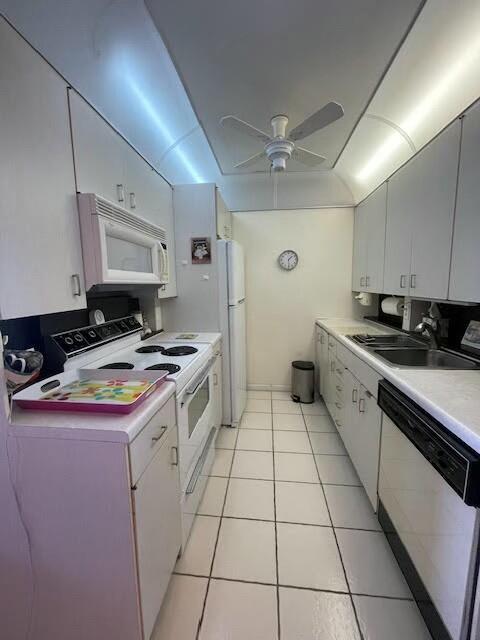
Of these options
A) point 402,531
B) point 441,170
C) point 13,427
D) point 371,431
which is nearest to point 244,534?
point 402,531

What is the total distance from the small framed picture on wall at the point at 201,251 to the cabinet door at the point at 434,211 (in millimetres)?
1589

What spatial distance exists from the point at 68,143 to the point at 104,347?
1.07 metres

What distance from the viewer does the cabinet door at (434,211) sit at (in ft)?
5.02

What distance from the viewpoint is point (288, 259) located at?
338 centimetres

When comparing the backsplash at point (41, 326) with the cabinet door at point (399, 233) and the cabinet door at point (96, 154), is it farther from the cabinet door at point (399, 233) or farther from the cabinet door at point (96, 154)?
the cabinet door at point (399, 233)

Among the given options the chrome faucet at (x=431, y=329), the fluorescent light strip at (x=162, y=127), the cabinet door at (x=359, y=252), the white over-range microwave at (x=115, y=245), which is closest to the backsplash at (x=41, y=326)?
the white over-range microwave at (x=115, y=245)

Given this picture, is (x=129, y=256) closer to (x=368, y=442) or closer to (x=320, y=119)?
(x=320, y=119)

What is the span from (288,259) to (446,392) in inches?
96.6

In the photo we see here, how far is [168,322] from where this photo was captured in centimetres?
261

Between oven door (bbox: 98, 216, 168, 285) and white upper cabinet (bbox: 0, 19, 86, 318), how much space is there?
0.42 feet

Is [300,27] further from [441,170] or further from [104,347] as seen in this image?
[104,347]

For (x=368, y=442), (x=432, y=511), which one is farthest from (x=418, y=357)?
(x=432, y=511)

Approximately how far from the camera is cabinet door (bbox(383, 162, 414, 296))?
Answer: 6.55 feet

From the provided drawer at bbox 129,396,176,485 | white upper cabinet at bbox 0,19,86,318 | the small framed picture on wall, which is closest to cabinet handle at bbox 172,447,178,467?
drawer at bbox 129,396,176,485
